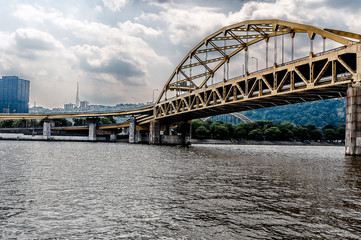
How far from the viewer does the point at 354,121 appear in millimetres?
43562

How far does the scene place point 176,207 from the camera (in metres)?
13.8

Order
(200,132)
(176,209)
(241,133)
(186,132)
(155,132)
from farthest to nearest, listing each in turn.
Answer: (241,133), (200,132), (186,132), (155,132), (176,209)

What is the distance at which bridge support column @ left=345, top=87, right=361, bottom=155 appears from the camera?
4344 cm

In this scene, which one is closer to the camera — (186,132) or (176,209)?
(176,209)

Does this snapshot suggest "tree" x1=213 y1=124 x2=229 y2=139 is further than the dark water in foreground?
Yes

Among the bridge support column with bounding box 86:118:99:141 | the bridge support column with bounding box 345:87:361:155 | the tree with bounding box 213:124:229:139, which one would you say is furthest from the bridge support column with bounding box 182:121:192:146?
the bridge support column with bounding box 345:87:361:155

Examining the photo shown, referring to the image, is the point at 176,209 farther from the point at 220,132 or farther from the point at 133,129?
the point at 220,132

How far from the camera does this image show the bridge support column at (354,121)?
43.4m

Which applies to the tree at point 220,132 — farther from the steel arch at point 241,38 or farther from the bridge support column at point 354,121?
the bridge support column at point 354,121

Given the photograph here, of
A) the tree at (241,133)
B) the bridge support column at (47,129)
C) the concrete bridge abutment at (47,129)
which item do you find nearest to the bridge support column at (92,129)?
the concrete bridge abutment at (47,129)

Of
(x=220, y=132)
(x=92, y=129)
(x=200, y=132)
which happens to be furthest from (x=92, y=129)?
(x=220, y=132)

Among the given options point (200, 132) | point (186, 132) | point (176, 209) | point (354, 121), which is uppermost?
point (354, 121)

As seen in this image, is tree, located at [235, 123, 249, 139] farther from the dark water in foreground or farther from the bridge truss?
the dark water in foreground

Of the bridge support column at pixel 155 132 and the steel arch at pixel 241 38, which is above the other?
the steel arch at pixel 241 38
